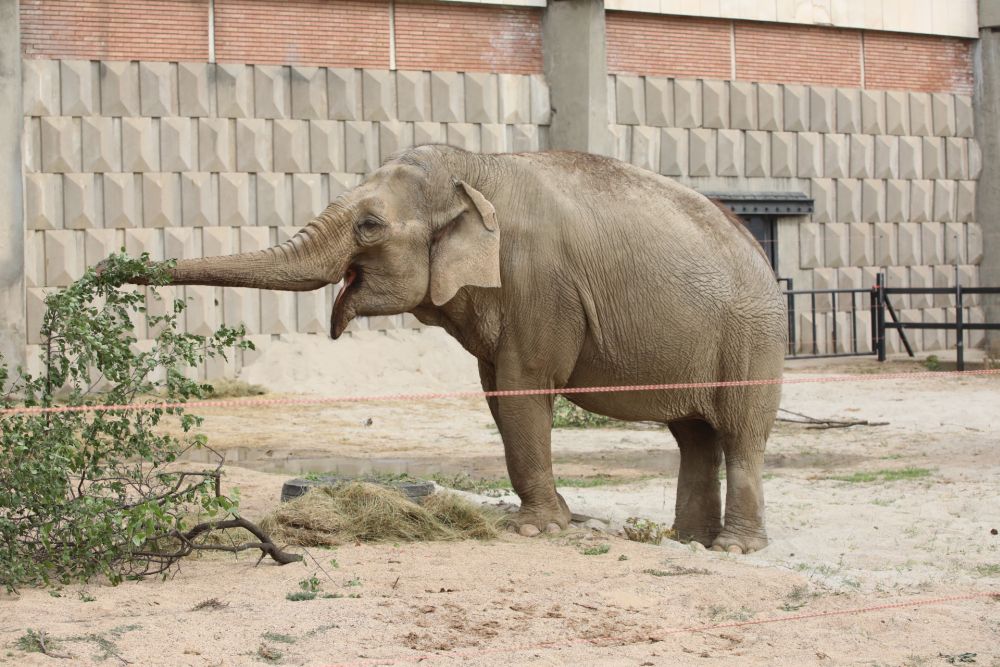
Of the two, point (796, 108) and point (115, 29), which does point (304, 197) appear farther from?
point (796, 108)

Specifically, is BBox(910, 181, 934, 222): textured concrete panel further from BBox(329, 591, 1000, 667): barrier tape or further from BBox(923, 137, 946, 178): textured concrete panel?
BBox(329, 591, 1000, 667): barrier tape

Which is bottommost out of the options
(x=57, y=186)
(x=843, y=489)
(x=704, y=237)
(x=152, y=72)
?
(x=843, y=489)

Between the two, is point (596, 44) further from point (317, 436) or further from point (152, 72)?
point (317, 436)

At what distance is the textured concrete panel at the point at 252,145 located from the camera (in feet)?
59.7

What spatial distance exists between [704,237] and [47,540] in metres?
4.52

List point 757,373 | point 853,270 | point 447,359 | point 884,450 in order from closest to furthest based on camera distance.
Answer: point 757,373, point 884,450, point 447,359, point 853,270

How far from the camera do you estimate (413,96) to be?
63.0 ft

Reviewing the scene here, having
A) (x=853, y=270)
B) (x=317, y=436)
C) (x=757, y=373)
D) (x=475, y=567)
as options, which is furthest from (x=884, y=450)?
(x=853, y=270)

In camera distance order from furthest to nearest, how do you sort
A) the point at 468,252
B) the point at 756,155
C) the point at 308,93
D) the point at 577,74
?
1. the point at 756,155
2. the point at 577,74
3. the point at 308,93
4. the point at 468,252

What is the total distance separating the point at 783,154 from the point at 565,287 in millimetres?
14651

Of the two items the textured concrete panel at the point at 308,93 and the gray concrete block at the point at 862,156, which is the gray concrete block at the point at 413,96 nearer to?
the textured concrete panel at the point at 308,93

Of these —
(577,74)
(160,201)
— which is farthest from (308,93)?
(577,74)

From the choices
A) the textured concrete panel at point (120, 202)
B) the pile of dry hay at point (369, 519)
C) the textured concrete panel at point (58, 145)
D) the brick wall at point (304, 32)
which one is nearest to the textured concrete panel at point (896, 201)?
the brick wall at point (304, 32)

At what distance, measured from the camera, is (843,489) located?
10.8 m
